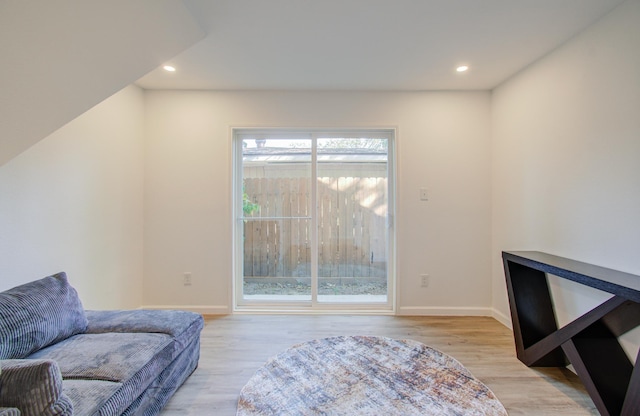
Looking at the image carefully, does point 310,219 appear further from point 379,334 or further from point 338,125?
point 379,334

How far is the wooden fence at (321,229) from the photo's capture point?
319 cm

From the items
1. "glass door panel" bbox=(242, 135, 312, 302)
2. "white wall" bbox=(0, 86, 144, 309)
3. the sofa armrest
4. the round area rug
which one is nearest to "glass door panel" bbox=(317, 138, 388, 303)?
"glass door panel" bbox=(242, 135, 312, 302)

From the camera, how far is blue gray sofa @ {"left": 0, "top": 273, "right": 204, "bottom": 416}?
3.15ft

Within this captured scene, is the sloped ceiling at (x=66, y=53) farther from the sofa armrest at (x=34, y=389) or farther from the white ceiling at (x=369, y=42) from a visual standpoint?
the sofa armrest at (x=34, y=389)

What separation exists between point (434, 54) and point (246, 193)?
235 centimetres

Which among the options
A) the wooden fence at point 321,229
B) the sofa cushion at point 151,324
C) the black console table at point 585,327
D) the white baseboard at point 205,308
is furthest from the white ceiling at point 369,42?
the white baseboard at point 205,308

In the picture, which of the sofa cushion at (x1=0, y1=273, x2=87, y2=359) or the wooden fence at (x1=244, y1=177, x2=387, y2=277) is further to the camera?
the wooden fence at (x1=244, y1=177, x2=387, y2=277)

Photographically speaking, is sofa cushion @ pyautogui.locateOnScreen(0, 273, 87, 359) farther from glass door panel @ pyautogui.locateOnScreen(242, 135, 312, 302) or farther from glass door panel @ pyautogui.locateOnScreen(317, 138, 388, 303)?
glass door panel @ pyautogui.locateOnScreen(317, 138, 388, 303)

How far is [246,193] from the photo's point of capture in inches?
126

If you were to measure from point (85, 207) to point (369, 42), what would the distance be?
8.80 feet

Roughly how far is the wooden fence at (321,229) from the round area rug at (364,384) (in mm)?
1049

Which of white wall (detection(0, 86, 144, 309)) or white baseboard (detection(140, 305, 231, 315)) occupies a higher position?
white wall (detection(0, 86, 144, 309))

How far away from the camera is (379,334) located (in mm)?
2537

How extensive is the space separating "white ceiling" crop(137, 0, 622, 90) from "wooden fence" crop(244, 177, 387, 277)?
110 cm
